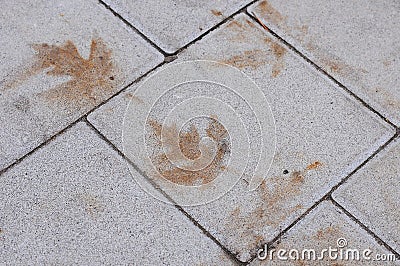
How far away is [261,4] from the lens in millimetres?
3086

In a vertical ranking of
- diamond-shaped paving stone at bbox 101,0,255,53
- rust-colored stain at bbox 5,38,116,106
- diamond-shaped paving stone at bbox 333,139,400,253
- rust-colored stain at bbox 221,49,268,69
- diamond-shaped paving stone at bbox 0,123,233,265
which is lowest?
diamond-shaped paving stone at bbox 0,123,233,265

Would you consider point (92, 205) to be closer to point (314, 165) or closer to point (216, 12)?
point (314, 165)

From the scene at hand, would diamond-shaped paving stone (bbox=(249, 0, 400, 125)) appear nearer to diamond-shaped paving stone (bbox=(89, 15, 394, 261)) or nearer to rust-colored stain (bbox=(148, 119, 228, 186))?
diamond-shaped paving stone (bbox=(89, 15, 394, 261))

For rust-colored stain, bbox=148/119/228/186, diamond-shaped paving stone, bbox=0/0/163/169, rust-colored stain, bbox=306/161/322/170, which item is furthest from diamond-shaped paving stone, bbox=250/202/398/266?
diamond-shaped paving stone, bbox=0/0/163/169

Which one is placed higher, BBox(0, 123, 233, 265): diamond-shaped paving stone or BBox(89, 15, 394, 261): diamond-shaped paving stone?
BBox(89, 15, 394, 261): diamond-shaped paving stone

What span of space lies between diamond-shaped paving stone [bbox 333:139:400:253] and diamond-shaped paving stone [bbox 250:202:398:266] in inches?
2.0

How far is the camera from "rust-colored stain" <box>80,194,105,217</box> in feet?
7.87

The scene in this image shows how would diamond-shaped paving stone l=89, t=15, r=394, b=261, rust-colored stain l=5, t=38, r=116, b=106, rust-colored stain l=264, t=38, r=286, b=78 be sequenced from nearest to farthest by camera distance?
diamond-shaped paving stone l=89, t=15, r=394, b=261 < rust-colored stain l=5, t=38, r=116, b=106 < rust-colored stain l=264, t=38, r=286, b=78

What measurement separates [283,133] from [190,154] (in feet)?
1.36

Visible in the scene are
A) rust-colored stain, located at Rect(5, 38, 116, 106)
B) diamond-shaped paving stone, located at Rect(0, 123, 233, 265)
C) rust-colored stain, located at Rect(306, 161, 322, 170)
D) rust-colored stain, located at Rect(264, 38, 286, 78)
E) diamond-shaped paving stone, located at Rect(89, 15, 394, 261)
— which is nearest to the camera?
diamond-shaped paving stone, located at Rect(0, 123, 233, 265)

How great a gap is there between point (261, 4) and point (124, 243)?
1.44 meters

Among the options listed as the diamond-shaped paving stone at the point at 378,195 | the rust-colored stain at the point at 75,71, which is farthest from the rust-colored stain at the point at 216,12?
the diamond-shaped paving stone at the point at 378,195

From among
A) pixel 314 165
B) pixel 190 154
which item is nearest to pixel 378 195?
pixel 314 165

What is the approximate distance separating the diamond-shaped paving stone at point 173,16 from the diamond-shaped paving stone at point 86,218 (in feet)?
2.18
